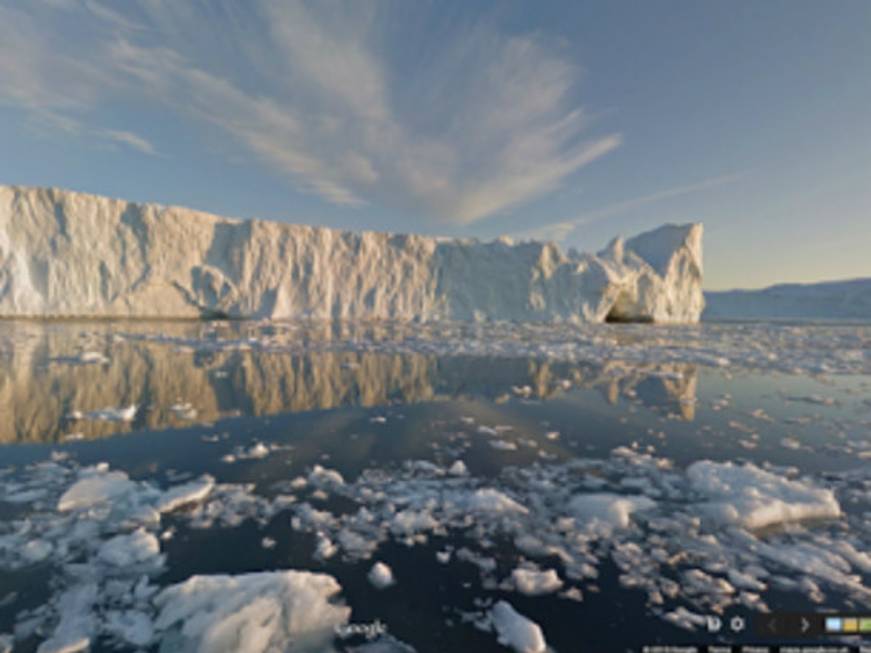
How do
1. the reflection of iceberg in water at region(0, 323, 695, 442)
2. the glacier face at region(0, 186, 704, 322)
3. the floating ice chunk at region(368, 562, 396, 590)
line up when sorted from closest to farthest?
the floating ice chunk at region(368, 562, 396, 590), the reflection of iceberg in water at region(0, 323, 695, 442), the glacier face at region(0, 186, 704, 322)

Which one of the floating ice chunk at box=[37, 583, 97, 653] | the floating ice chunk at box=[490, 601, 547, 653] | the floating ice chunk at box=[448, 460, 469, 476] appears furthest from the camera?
the floating ice chunk at box=[448, 460, 469, 476]

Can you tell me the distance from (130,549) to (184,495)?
69 centimetres

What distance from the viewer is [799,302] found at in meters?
89.9

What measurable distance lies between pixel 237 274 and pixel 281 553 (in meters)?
30.6

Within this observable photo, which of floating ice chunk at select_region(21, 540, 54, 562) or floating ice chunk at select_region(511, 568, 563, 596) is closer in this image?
floating ice chunk at select_region(511, 568, 563, 596)

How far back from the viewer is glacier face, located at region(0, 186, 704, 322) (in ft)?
76.9

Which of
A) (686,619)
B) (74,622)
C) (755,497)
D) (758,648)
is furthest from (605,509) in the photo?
(74,622)

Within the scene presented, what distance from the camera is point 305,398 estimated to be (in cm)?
657

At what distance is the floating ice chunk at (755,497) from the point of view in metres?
3.03

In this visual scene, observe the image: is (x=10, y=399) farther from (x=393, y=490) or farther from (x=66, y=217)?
(x=66, y=217)

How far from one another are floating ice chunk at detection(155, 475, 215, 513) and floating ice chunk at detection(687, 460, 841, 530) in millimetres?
4038


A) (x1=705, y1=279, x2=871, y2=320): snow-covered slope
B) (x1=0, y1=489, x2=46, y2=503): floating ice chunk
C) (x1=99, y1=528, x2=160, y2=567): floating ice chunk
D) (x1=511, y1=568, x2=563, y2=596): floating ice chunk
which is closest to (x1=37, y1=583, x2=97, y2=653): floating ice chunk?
(x1=99, y1=528, x2=160, y2=567): floating ice chunk

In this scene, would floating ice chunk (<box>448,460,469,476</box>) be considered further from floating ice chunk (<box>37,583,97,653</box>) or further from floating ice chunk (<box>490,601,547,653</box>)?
floating ice chunk (<box>37,583,97,653</box>)

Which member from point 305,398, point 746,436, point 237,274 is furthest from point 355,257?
point 746,436
